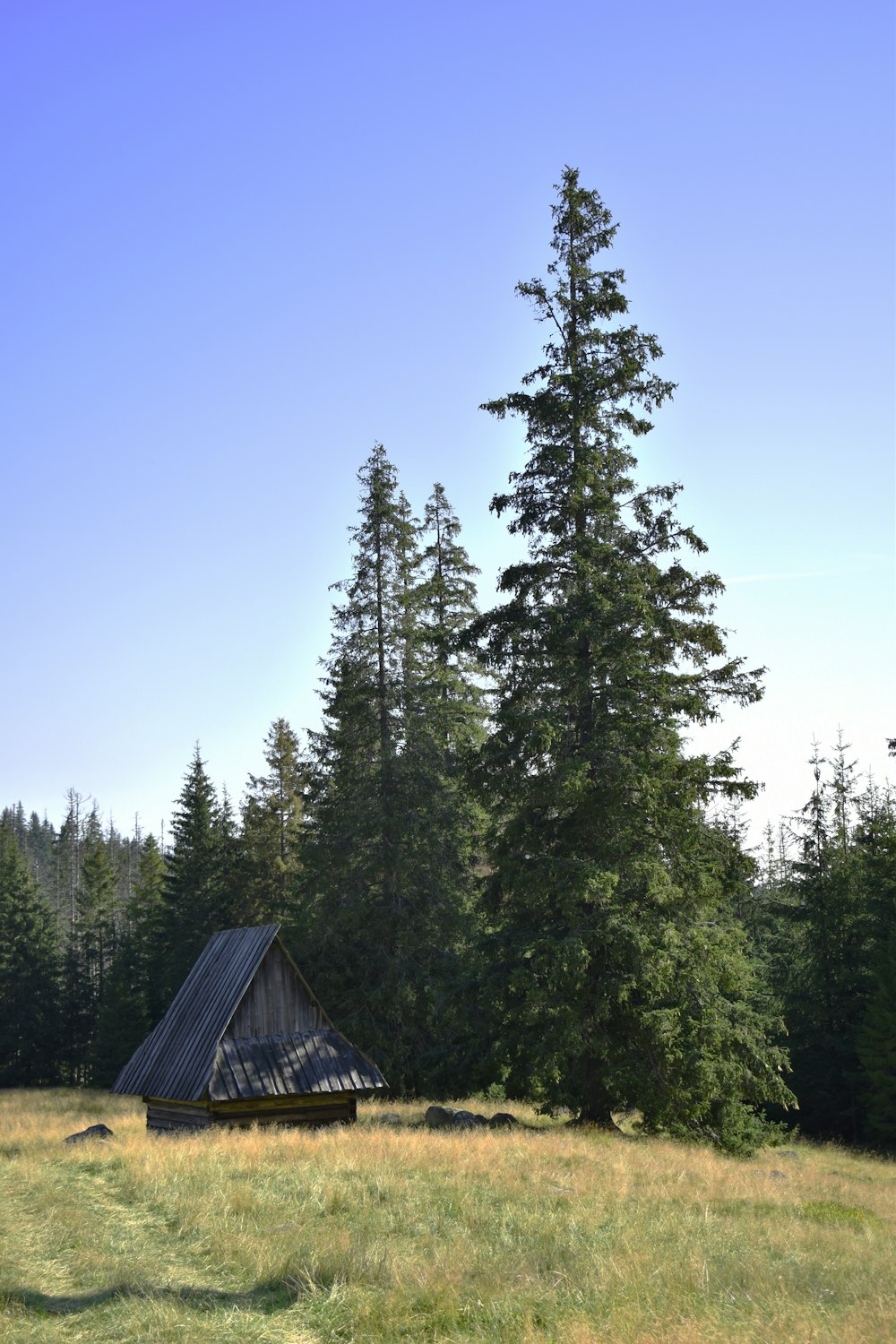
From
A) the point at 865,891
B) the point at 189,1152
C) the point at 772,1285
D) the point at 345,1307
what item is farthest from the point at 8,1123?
the point at 865,891

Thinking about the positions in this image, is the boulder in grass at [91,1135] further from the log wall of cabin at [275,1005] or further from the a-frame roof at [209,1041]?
the log wall of cabin at [275,1005]

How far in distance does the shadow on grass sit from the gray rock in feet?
48.0

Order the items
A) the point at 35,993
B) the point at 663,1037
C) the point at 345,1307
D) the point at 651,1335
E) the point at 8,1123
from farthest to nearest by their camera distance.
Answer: the point at 35,993
the point at 8,1123
the point at 663,1037
the point at 345,1307
the point at 651,1335

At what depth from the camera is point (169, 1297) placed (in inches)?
358

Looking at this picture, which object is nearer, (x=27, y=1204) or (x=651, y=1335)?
(x=651, y=1335)

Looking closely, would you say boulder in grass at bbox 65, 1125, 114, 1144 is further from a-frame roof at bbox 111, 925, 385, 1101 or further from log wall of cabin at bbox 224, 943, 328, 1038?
log wall of cabin at bbox 224, 943, 328, 1038

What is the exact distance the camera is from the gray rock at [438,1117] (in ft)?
78.2

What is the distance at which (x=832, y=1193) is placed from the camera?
17.4 metres

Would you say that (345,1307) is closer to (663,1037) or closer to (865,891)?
(663,1037)

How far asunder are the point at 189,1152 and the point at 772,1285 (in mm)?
10698

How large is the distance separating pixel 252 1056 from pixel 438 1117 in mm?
5030

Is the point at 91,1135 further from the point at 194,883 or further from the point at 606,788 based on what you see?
the point at 194,883

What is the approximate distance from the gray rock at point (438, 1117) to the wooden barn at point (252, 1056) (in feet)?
6.12

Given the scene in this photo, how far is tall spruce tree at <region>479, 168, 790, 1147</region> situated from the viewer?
2186 cm
